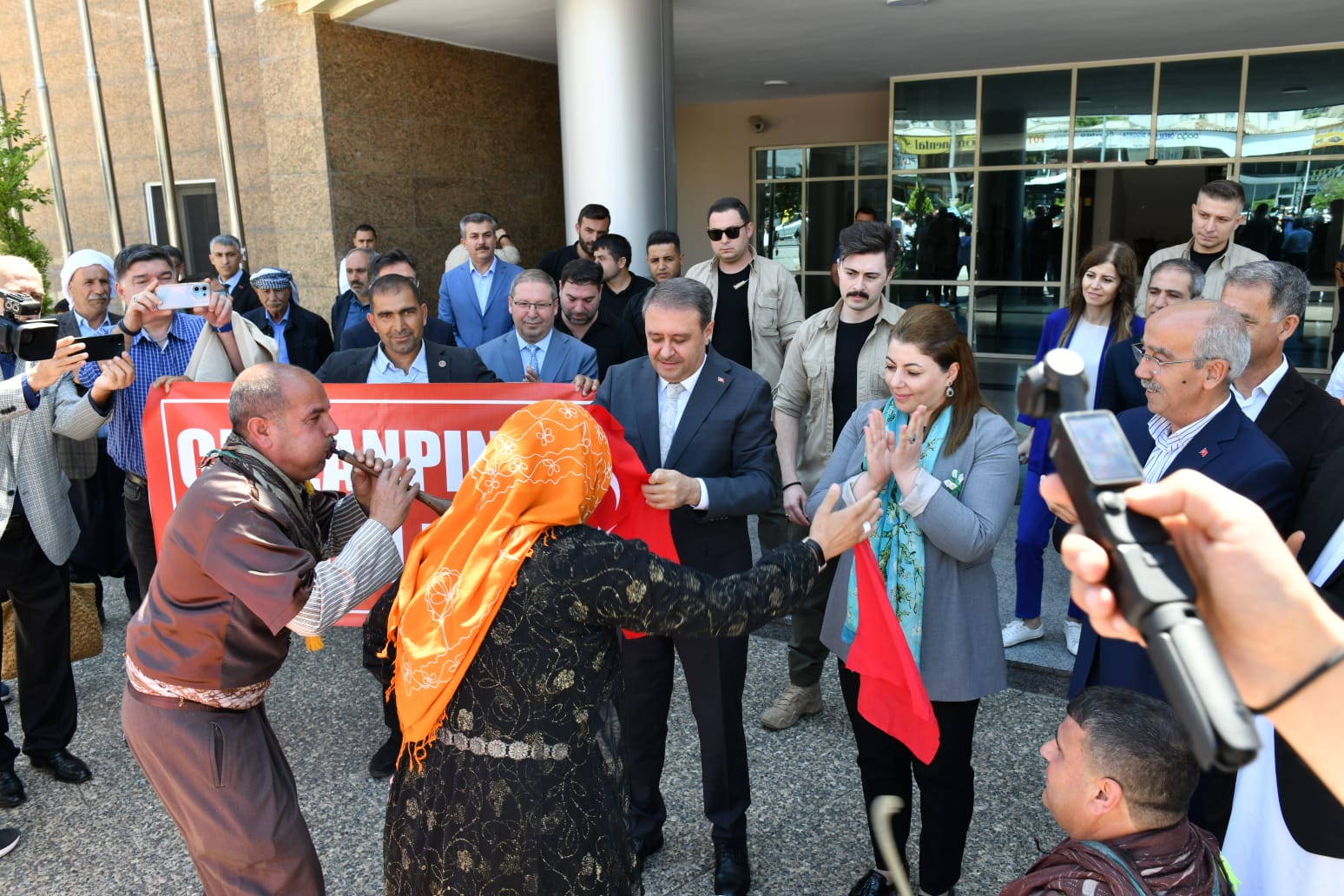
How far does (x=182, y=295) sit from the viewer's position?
4.43m

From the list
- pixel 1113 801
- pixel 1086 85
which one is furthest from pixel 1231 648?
pixel 1086 85

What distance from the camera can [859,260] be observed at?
4141 mm

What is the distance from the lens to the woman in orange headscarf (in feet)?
6.89

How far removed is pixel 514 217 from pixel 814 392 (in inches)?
326

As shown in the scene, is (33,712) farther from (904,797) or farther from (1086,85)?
(1086,85)

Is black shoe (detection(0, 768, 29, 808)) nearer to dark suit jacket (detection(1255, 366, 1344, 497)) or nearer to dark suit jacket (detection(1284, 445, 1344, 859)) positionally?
dark suit jacket (detection(1284, 445, 1344, 859))

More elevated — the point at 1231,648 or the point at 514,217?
the point at 514,217

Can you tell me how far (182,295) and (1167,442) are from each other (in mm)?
4178

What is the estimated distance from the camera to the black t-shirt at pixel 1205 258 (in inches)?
220

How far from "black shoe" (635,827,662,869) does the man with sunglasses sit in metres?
2.81

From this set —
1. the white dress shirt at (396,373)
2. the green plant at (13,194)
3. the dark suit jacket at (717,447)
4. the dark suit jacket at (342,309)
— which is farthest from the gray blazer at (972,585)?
the green plant at (13,194)

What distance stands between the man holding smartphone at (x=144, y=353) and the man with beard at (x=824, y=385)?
2744 millimetres

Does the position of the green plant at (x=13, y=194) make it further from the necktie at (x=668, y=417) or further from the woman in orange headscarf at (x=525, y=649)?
the woman in orange headscarf at (x=525, y=649)

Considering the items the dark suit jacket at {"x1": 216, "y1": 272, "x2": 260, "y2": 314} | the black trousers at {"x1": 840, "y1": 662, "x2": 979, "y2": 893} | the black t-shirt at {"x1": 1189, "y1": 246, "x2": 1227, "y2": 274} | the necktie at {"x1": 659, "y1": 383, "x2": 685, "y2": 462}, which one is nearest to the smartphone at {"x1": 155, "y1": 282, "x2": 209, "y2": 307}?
the necktie at {"x1": 659, "y1": 383, "x2": 685, "y2": 462}
